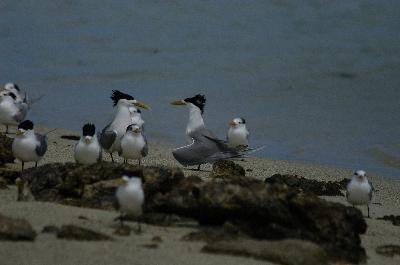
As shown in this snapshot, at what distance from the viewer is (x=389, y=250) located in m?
6.41

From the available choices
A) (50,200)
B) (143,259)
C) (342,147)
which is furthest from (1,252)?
(342,147)

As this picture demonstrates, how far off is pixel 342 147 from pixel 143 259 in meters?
8.08

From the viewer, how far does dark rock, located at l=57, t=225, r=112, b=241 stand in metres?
5.53

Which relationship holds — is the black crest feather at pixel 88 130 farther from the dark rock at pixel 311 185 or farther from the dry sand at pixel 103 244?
the dark rock at pixel 311 185

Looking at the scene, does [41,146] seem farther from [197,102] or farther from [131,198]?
[197,102]

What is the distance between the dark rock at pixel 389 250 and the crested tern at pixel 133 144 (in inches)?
137

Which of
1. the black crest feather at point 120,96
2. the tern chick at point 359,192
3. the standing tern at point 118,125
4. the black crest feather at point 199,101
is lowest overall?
the tern chick at point 359,192

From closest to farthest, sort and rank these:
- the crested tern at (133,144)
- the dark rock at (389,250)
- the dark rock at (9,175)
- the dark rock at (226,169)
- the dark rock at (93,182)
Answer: the dark rock at (389,250), the dark rock at (93,182), the dark rock at (9,175), the dark rock at (226,169), the crested tern at (133,144)

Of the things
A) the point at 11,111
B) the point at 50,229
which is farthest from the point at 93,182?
the point at 11,111

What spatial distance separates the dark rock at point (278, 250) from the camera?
17.9 feet

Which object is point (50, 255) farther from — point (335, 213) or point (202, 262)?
point (335, 213)

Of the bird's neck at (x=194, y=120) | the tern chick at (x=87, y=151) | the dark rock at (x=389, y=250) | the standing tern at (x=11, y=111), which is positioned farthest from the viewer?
the standing tern at (x=11, y=111)

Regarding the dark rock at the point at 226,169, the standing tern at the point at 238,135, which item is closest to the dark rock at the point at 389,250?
the dark rock at the point at 226,169

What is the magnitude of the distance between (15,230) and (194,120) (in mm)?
6292
